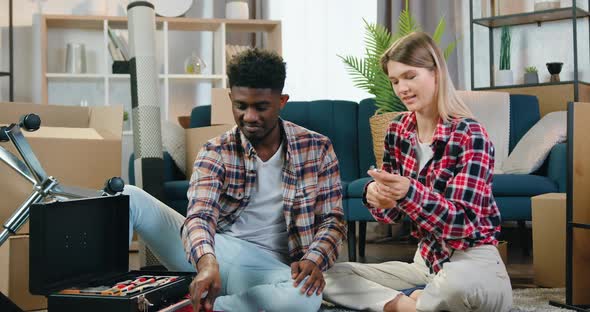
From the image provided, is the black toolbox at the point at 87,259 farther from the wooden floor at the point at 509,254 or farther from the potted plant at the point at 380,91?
the potted plant at the point at 380,91

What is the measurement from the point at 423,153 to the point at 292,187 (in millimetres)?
325

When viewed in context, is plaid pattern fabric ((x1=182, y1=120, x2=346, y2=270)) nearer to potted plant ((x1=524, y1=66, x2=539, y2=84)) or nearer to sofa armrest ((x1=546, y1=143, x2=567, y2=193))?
sofa armrest ((x1=546, y1=143, x2=567, y2=193))

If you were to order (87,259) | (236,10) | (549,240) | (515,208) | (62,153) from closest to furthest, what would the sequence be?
1. (87,259)
2. (62,153)
3. (549,240)
4. (515,208)
5. (236,10)

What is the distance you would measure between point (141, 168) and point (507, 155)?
1667 millimetres

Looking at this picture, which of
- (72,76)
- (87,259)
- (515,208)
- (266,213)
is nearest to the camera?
(87,259)

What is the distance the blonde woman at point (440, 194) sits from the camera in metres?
1.69

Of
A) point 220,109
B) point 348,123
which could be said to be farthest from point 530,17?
point 220,109

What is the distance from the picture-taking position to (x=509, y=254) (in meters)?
3.41

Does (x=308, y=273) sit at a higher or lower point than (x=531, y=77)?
lower

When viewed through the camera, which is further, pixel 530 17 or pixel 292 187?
pixel 530 17

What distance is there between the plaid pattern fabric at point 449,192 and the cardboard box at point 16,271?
1.01m

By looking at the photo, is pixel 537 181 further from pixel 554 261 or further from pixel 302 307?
pixel 302 307

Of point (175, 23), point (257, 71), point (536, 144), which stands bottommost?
point (536, 144)

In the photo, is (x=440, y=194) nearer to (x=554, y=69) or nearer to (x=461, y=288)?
(x=461, y=288)
